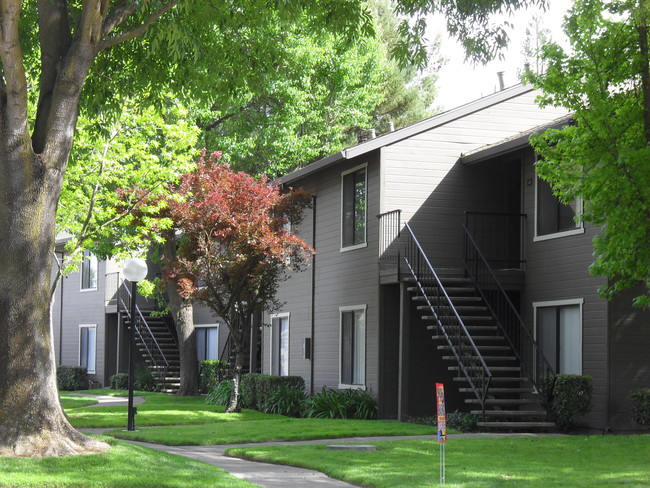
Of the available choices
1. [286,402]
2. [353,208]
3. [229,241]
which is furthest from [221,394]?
[353,208]

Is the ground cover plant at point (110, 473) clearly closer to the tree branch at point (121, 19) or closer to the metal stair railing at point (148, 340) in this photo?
the tree branch at point (121, 19)

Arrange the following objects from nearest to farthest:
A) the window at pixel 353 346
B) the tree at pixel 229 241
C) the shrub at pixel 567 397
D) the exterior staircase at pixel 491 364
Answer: the shrub at pixel 567 397 < the exterior staircase at pixel 491 364 < the tree at pixel 229 241 < the window at pixel 353 346

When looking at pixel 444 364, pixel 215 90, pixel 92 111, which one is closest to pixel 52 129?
pixel 92 111

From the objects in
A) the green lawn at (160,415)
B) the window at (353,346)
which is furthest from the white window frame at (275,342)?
the window at (353,346)

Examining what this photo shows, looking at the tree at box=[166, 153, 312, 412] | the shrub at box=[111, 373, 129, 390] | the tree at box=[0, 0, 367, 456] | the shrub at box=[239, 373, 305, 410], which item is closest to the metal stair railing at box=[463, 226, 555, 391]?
the tree at box=[166, 153, 312, 412]

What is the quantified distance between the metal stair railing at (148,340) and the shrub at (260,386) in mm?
9401

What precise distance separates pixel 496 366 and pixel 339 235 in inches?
232

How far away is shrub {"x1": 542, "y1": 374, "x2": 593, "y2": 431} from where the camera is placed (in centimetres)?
1753

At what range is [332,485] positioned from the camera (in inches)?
452

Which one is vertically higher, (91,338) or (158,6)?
(158,6)

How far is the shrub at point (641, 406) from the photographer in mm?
16703

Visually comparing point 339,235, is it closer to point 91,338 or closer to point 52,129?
point 52,129

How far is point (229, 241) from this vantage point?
72.9 ft

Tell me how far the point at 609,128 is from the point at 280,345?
15.3 m
